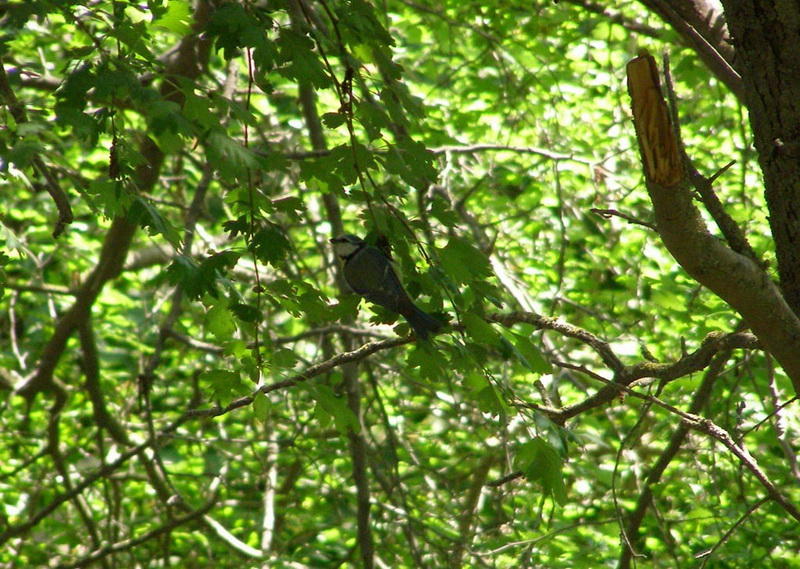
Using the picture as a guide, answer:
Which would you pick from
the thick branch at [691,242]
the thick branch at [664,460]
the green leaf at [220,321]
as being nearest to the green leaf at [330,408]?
the green leaf at [220,321]

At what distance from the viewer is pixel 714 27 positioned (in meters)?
2.92

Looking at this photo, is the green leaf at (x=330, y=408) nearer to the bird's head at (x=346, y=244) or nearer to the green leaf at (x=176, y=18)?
the green leaf at (x=176, y=18)

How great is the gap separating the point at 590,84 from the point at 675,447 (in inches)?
138

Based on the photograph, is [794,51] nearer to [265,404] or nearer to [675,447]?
[265,404]

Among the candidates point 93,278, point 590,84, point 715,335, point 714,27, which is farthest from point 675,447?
point 590,84

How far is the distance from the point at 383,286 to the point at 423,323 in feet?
1.05

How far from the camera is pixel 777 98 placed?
1.80 metres

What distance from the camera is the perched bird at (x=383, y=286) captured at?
6.47 ft

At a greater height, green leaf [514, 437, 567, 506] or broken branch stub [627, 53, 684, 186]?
broken branch stub [627, 53, 684, 186]

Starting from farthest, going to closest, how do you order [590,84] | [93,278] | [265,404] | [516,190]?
1. [516,190]
2. [590,84]
3. [93,278]
4. [265,404]

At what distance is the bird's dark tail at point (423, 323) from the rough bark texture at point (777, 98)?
717 mm

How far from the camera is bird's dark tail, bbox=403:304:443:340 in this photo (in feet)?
6.36

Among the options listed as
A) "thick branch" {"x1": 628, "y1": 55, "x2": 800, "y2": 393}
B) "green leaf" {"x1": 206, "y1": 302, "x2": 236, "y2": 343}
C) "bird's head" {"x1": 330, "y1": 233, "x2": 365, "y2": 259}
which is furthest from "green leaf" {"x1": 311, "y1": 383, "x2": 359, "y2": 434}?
"bird's head" {"x1": 330, "y1": 233, "x2": 365, "y2": 259}

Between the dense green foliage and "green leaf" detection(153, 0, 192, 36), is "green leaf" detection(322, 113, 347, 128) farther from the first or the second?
"green leaf" detection(153, 0, 192, 36)
